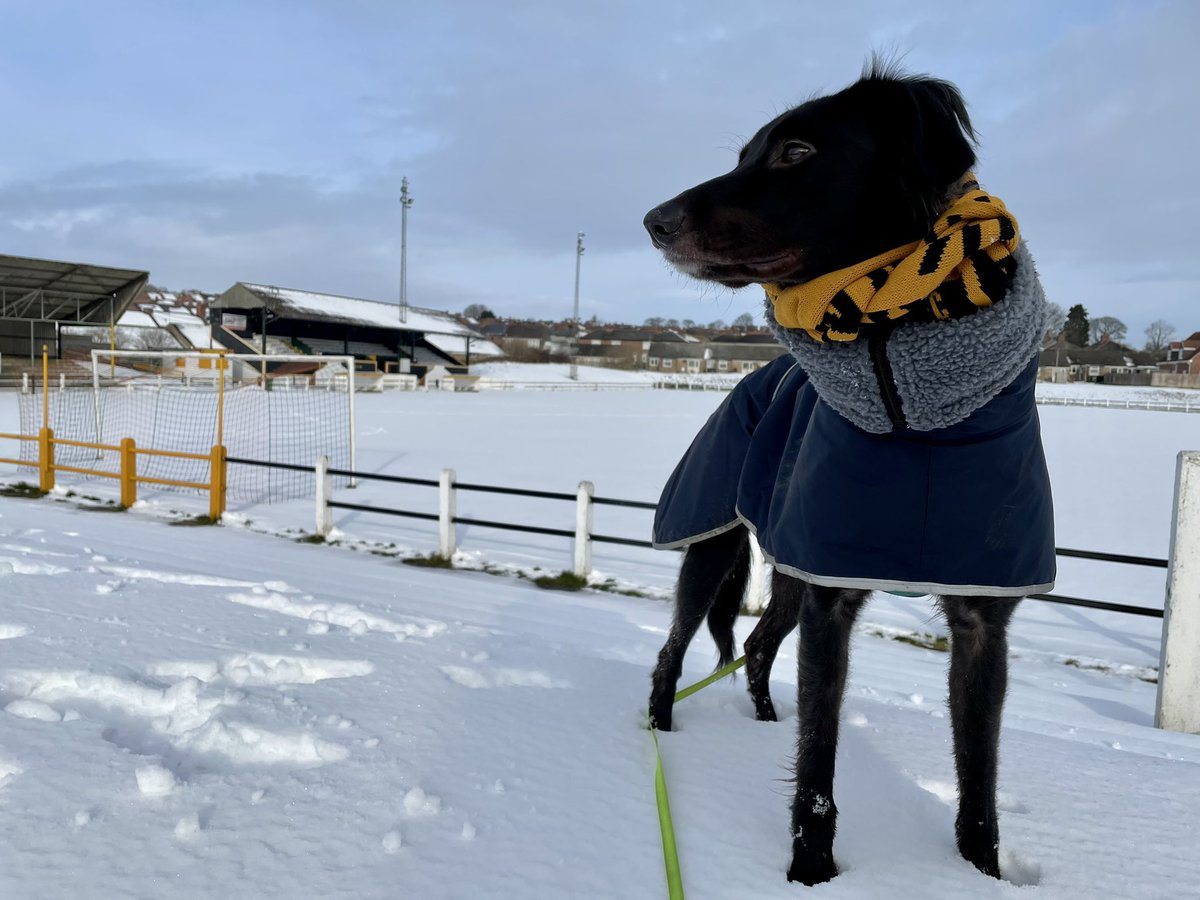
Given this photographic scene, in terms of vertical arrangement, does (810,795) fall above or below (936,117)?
below

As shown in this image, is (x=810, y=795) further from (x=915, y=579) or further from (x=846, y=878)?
(x=915, y=579)

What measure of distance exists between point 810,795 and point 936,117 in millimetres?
1640

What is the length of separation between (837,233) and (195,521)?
8.72 metres

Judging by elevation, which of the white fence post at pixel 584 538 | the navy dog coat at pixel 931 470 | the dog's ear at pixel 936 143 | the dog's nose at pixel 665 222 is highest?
the dog's ear at pixel 936 143

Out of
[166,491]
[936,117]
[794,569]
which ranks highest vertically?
[936,117]

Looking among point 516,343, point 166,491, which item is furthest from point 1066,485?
point 516,343

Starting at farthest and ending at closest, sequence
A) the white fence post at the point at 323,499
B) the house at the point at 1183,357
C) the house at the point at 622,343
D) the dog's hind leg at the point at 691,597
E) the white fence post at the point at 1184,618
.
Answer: the house at the point at 622,343 → the house at the point at 1183,357 → the white fence post at the point at 323,499 → the white fence post at the point at 1184,618 → the dog's hind leg at the point at 691,597

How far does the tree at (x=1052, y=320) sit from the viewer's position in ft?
5.65

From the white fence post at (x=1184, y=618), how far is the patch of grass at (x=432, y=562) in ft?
17.1

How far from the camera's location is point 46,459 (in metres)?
10.3

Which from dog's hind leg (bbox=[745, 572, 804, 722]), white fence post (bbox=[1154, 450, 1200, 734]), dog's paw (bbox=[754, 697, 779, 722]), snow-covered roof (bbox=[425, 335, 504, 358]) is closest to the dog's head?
Result: dog's hind leg (bbox=[745, 572, 804, 722])

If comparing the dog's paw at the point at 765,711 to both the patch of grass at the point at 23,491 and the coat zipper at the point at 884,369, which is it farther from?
the patch of grass at the point at 23,491

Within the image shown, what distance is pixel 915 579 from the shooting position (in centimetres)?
183

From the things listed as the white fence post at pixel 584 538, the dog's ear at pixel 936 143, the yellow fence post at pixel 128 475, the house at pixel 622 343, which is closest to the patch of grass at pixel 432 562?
the white fence post at pixel 584 538
